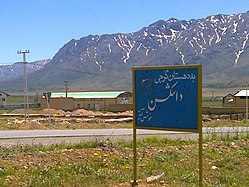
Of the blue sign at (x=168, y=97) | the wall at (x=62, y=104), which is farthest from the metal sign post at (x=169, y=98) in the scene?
the wall at (x=62, y=104)

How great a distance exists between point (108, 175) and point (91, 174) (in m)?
0.38

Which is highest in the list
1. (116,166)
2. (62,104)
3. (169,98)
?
(169,98)

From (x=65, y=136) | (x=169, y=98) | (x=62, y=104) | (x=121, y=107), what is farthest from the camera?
(x=62, y=104)

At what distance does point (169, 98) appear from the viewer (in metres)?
9.16

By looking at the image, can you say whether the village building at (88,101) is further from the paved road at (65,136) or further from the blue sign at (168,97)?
the blue sign at (168,97)

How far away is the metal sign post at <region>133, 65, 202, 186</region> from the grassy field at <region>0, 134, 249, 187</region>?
38.9 inches

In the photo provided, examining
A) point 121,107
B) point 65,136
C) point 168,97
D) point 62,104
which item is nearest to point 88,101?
point 62,104

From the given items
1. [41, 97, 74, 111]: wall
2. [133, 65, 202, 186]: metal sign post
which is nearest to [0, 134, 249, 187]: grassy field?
[133, 65, 202, 186]: metal sign post

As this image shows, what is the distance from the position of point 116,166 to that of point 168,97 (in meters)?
2.86

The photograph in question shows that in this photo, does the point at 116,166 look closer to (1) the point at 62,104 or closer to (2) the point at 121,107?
(2) the point at 121,107

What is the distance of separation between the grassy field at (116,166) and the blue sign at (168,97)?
3.86 ft

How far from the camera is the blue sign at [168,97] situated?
8727 millimetres

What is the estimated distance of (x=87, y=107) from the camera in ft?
319

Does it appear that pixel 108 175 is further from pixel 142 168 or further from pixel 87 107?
pixel 87 107
